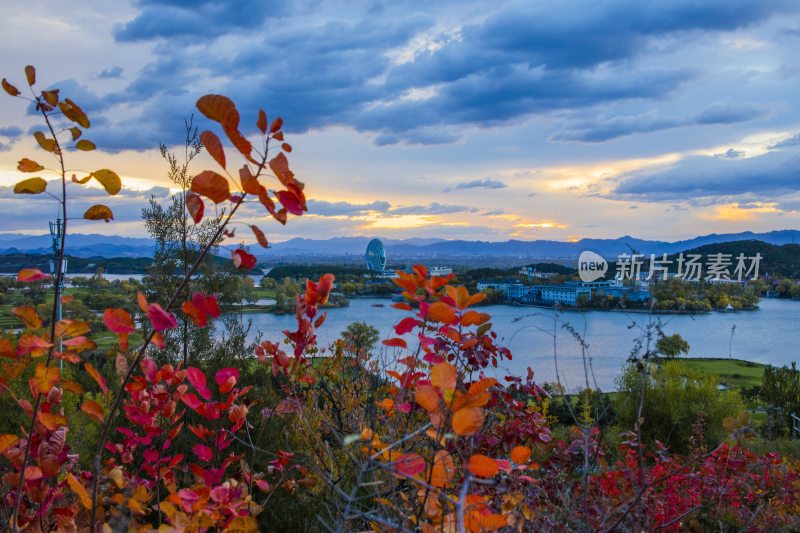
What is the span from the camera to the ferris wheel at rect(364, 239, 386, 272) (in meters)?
4.27

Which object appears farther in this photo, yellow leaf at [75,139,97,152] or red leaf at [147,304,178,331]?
yellow leaf at [75,139,97,152]

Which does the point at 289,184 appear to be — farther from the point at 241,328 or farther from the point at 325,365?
the point at 241,328

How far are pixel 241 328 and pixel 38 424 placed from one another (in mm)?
5319

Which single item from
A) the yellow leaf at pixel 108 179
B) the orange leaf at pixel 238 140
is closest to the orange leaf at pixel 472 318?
the orange leaf at pixel 238 140

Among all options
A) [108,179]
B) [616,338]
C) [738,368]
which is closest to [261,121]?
[108,179]

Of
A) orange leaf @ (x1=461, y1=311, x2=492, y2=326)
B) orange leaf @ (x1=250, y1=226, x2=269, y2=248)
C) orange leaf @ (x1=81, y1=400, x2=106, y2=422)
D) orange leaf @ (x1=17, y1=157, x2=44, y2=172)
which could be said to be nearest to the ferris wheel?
orange leaf @ (x1=461, y1=311, x2=492, y2=326)

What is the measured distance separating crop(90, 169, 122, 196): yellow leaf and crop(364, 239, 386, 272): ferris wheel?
115 inches

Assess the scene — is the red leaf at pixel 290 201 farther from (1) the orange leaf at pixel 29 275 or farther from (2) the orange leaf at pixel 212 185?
(1) the orange leaf at pixel 29 275

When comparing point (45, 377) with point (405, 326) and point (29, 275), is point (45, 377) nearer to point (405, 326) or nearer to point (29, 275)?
point (29, 275)

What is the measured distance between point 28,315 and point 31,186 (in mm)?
314

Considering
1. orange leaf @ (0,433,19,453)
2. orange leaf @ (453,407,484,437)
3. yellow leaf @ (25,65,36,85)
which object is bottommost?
orange leaf @ (0,433,19,453)

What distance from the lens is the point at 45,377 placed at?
3.95 ft

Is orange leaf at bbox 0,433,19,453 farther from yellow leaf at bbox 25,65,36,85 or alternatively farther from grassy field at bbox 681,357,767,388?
grassy field at bbox 681,357,767,388

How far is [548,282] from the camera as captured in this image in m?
15.0
